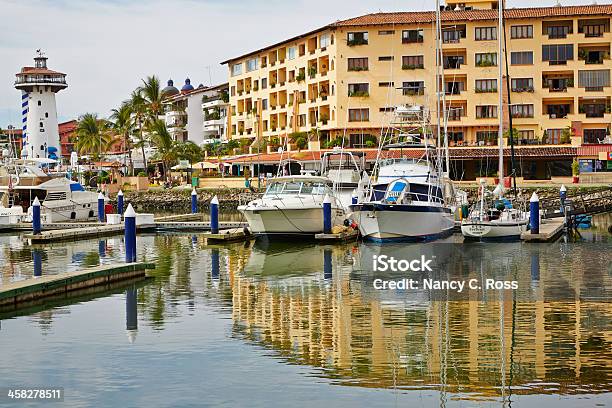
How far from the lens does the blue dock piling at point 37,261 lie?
30.5 metres

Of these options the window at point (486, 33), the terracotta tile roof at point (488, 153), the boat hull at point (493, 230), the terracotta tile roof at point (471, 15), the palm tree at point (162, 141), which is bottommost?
the boat hull at point (493, 230)

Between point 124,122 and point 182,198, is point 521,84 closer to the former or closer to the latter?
point 182,198

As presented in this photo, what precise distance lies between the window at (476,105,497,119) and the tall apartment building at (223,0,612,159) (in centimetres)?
8

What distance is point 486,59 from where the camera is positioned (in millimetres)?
79125

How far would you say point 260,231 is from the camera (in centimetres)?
3994

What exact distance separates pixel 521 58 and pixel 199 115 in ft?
156

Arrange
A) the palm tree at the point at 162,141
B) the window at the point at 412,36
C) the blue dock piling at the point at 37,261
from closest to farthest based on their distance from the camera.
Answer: the blue dock piling at the point at 37,261, the window at the point at 412,36, the palm tree at the point at 162,141

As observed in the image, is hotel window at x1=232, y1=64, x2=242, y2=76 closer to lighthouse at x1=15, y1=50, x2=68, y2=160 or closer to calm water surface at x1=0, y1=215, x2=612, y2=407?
lighthouse at x1=15, y1=50, x2=68, y2=160

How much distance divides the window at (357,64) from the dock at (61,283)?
55.2 m

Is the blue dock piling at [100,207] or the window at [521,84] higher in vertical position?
the window at [521,84]

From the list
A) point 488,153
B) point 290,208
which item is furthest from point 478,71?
point 290,208

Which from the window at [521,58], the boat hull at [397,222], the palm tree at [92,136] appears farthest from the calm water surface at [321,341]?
the palm tree at [92,136]

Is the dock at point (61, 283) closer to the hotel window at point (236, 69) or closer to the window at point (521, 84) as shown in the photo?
the window at point (521, 84)

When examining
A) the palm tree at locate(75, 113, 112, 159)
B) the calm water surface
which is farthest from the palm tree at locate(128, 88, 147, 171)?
the calm water surface
